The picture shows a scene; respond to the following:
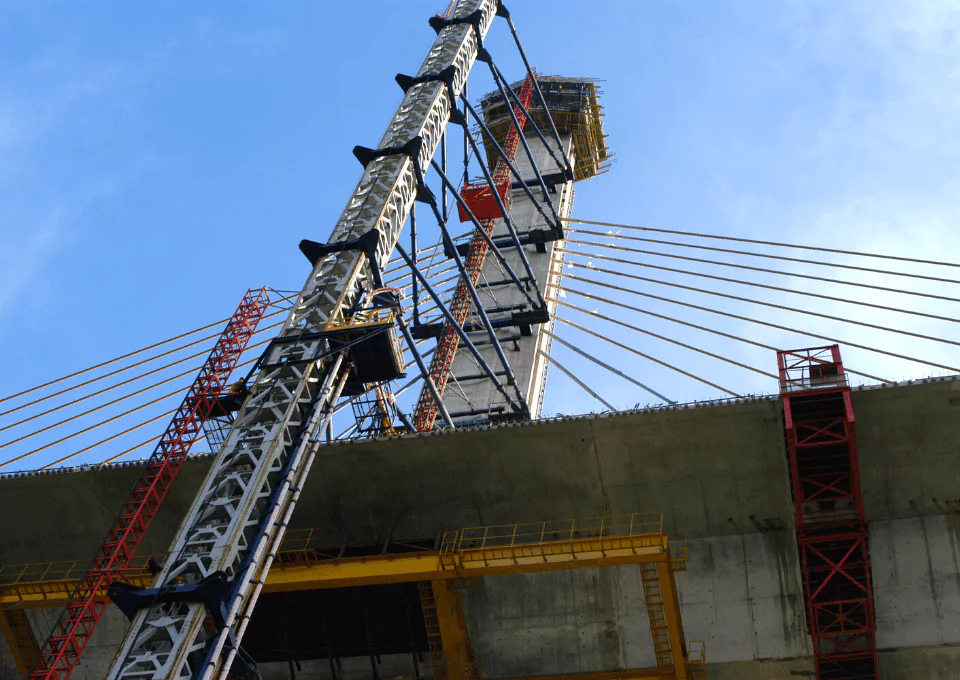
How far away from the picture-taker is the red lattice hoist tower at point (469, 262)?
4097 cm

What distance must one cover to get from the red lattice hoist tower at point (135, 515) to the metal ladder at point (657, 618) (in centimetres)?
1155

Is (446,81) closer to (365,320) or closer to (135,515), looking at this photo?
(365,320)

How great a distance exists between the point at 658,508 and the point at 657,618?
300 cm

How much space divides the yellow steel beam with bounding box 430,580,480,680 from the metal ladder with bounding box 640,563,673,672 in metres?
4.54

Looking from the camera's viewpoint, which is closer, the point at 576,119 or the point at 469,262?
the point at 469,262

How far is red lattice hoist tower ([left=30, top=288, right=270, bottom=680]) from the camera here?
26.3 meters

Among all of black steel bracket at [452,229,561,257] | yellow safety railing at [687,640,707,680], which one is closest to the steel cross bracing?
yellow safety railing at [687,640,707,680]

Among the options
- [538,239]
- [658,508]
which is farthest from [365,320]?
[538,239]

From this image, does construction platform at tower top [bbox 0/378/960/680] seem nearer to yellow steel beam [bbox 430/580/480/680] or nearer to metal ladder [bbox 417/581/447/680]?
metal ladder [bbox 417/581/447/680]

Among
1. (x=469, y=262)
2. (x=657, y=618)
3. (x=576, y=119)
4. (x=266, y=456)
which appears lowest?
(x=657, y=618)

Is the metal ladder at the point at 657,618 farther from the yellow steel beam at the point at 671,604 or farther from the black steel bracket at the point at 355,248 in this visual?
the black steel bracket at the point at 355,248

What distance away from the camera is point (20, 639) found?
30.4 metres

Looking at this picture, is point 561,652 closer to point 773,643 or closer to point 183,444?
point 773,643

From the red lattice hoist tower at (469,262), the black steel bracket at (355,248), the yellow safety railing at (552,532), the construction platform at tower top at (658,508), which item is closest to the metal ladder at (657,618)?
the construction platform at tower top at (658,508)
